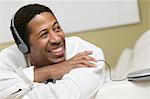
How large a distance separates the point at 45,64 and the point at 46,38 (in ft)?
0.42

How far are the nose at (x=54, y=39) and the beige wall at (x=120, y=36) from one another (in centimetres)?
76

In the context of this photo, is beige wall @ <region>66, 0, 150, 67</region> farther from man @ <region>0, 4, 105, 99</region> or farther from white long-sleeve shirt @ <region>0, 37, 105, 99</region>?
white long-sleeve shirt @ <region>0, 37, 105, 99</region>

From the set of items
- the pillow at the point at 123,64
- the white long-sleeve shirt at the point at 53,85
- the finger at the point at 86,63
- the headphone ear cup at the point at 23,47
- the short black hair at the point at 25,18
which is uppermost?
the short black hair at the point at 25,18

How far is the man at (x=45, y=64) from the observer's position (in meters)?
1.15

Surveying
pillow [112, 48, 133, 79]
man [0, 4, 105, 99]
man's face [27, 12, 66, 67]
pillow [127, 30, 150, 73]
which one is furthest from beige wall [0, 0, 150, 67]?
man's face [27, 12, 66, 67]

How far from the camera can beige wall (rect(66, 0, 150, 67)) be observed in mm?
2055

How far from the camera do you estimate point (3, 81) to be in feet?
3.94

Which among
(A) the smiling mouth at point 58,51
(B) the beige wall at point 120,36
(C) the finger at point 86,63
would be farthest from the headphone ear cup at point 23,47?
(B) the beige wall at point 120,36

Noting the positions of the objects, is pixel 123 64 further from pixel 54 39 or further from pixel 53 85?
pixel 53 85

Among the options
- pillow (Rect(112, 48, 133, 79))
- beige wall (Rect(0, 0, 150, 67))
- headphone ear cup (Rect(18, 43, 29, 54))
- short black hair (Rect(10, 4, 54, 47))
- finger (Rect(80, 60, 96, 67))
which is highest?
short black hair (Rect(10, 4, 54, 47))

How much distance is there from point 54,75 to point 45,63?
0.12 m

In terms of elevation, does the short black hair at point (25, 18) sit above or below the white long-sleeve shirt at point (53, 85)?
above

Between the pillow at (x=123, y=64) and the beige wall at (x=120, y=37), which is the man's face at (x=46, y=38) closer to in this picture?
the pillow at (x=123, y=64)

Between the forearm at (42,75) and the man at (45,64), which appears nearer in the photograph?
the man at (45,64)
